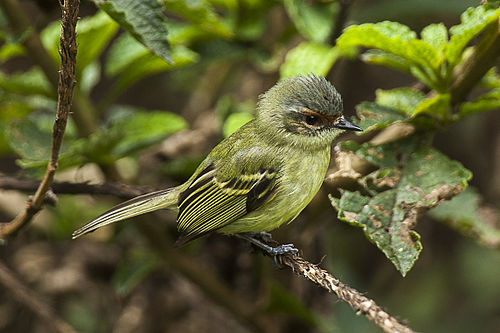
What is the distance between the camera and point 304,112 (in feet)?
7.38

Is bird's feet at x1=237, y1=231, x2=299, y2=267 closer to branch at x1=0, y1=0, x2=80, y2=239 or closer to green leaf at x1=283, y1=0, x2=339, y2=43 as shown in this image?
branch at x1=0, y1=0, x2=80, y2=239

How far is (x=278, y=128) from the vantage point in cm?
232

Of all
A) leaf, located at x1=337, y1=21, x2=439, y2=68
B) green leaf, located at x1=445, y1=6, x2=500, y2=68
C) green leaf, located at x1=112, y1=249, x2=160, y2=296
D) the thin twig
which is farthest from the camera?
green leaf, located at x1=112, y1=249, x2=160, y2=296

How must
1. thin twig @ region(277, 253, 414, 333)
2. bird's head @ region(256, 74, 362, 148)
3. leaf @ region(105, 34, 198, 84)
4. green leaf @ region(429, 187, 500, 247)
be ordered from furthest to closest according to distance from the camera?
leaf @ region(105, 34, 198, 84)
green leaf @ region(429, 187, 500, 247)
bird's head @ region(256, 74, 362, 148)
thin twig @ region(277, 253, 414, 333)

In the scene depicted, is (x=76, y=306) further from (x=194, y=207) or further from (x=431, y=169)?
(x=431, y=169)

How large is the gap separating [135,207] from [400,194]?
3.37ft

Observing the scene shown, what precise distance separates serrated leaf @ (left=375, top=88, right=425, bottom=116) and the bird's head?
25 cm

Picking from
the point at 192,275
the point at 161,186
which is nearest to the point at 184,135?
the point at 161,186

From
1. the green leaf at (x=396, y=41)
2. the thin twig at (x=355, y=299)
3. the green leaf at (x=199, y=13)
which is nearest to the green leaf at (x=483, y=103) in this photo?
the green leaf at (x=396, y=41)

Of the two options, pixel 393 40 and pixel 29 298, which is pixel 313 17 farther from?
pixel 29 298

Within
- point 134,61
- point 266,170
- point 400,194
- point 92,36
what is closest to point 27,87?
point 92,36

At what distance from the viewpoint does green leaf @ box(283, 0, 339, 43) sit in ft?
8.55

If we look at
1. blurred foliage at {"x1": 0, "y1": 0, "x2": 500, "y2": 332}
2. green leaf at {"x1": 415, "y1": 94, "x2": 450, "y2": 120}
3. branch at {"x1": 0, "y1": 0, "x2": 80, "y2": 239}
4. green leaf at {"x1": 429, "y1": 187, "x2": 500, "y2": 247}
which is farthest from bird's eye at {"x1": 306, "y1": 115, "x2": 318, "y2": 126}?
branch at {"x1": 0, "y1": 0, "x2": 80, "y2": 239}

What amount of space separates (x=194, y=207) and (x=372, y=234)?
767 millimetres
